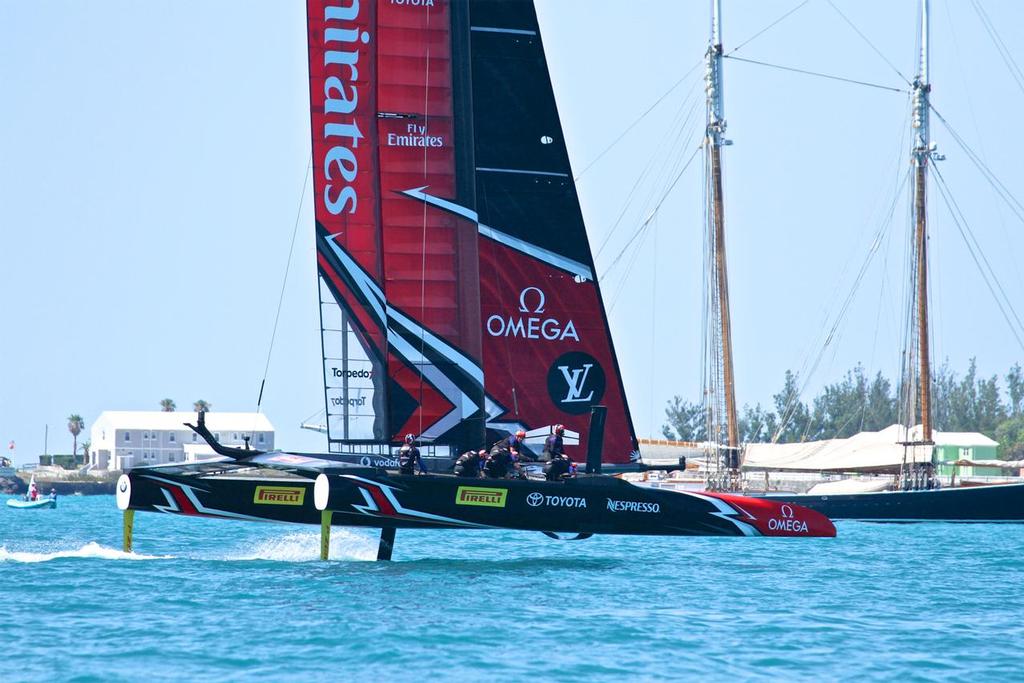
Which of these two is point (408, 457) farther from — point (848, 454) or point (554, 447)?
point (848, 454)

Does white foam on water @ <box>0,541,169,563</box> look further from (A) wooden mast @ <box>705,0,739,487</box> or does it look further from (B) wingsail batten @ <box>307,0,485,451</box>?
(A) wooden mast @ <box>705,0,739,487</box>

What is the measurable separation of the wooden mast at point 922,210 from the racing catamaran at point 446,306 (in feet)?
69.1

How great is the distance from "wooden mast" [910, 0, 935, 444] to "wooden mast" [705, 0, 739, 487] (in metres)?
5.49

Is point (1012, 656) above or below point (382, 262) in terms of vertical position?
below

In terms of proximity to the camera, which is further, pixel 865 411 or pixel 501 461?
pixel 865 411

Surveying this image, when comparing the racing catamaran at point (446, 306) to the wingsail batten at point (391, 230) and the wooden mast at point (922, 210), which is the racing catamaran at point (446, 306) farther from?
the wooden mast at point (922, 210)

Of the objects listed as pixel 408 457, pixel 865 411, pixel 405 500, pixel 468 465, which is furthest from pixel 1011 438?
pixel 405 500

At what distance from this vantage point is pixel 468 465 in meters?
20.7

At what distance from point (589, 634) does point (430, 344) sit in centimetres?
775

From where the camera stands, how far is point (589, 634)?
1518 centimetres

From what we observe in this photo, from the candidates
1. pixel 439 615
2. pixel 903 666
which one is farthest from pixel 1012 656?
pixel 439 615

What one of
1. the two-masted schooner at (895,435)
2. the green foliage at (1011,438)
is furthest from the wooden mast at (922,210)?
the green foliage at (1011,438)

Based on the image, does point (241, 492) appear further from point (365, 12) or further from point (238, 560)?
point (365, 12)

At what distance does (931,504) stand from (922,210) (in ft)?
31.9
